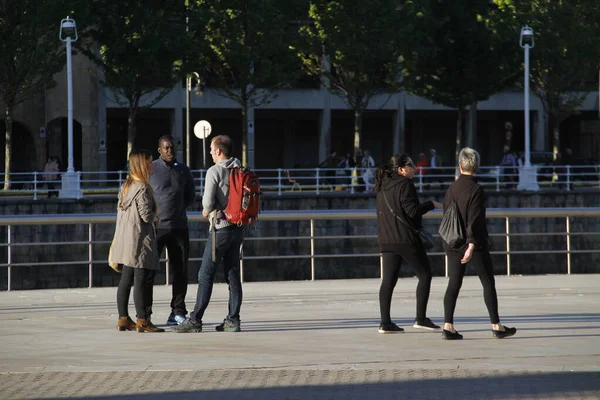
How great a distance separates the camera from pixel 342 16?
47312mm

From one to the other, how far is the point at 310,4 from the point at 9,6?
436 inches

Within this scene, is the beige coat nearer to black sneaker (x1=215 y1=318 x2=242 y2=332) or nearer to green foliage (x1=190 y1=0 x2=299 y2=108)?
black sneaker (x1=215 y1=318 x2=242 y2=332)

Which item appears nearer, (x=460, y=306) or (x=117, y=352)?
(x=117, y=352)

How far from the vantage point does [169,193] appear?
37.3 ft

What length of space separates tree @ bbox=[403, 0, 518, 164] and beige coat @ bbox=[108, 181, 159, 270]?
1487 inches

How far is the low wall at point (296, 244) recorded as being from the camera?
1230 inches

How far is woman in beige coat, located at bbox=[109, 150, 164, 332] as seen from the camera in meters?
10.9

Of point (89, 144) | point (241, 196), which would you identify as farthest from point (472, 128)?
point (241, 196)

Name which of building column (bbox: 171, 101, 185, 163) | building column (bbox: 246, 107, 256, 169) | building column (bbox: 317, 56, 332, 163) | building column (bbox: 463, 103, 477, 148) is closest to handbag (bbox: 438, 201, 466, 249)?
building column (bbox: 246, 107, 256, 169)

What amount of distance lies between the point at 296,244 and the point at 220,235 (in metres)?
25.1

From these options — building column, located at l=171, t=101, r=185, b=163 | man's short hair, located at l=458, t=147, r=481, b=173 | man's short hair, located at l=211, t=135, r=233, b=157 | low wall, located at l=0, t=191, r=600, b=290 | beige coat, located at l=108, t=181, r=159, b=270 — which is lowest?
low wall, located at l=0, t=191, r=600, b=290

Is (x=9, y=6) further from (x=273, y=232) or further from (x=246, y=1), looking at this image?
(x=273, y=232)

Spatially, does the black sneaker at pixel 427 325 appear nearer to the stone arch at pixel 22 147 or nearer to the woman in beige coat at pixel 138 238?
the woman in beige coat at pixel 138 238

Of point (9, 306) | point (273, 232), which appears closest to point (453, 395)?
point (9, 306)
